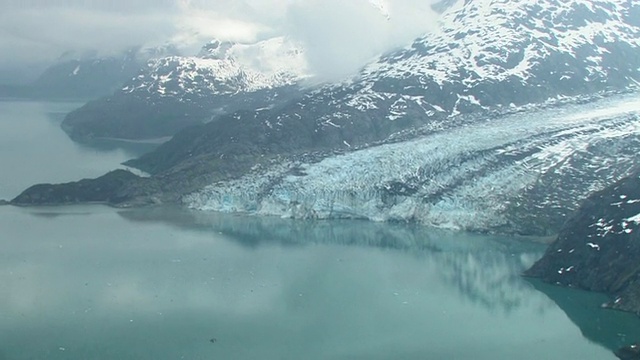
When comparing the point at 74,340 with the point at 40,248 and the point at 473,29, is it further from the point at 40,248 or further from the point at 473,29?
the point at 473,29

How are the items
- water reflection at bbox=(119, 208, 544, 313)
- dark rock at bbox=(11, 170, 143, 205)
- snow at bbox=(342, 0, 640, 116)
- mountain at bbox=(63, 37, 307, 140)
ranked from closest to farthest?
1. water reflection at bbox=(119, 208, 544, 313)
2. dark rock at bbox=(11, 170, 143, 205)
3. snow at bbox=(342, 0, 640, 116)
4. mountain at bbox=(63, 37, 307, 140)

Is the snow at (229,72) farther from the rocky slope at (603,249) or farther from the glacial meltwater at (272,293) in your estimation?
the rocky slope at (603,249)

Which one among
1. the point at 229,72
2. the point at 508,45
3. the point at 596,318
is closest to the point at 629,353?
the point at 596,318

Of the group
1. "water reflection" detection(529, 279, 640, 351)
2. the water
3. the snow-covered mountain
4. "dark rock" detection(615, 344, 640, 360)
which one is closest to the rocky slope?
"water reflection" detection(529, 279, 640, 351)

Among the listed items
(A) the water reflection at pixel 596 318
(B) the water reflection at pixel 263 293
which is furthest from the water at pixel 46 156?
(A) the water reflection at pixel 596 318

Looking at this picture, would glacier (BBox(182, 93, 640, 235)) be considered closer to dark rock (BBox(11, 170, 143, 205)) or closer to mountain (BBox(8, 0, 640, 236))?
mountain (BBox(8, 0, 640, 236))

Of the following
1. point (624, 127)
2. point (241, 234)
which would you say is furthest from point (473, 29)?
point (241, 234)

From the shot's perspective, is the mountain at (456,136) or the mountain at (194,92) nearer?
the mountain at (456,136)
